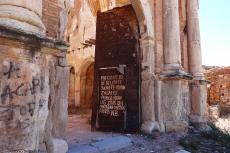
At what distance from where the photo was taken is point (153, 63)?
674cm

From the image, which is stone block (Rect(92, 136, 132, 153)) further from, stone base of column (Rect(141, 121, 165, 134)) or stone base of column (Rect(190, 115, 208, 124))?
stone base of column (Rect(190, 115, 208, 124))

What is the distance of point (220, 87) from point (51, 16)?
553 inches

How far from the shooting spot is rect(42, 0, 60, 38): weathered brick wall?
393 cm

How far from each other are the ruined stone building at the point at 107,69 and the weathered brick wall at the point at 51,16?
0.02 meters

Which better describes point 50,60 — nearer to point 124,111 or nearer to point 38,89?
point 38,89

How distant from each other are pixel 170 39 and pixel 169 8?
918mm

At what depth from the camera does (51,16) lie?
13.1ft

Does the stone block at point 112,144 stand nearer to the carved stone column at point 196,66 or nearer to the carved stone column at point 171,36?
the carved stone column at point 171,36

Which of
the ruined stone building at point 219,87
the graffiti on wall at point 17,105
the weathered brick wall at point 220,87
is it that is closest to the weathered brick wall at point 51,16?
the graffiti on wall at point 17,105

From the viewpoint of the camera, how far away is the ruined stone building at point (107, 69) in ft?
8.86

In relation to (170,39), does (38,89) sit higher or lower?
lower

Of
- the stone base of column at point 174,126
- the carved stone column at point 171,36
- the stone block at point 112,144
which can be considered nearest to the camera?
the stone block at point 112,144

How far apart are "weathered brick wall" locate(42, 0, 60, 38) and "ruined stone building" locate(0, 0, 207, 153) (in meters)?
0.02

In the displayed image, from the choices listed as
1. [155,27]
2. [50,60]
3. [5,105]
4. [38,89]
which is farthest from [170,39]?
[5,105]
